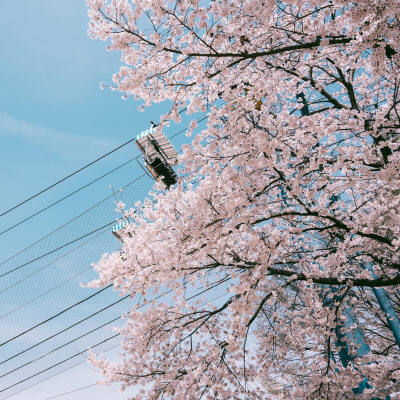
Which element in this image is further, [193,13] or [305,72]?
[305,72]

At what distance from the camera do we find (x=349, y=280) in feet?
14.9

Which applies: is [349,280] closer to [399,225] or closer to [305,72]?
[399,225]

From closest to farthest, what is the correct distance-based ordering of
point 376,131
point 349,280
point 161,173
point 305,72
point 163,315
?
point 376,131, point 349,280, point 305,72, point 163,315, point 161,173

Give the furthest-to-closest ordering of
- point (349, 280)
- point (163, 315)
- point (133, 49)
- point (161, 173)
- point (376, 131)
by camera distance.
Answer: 1. point (161, 173)
2. point (163, 315)
3. point (349, 280)
4. point (376, 131)
5. point (133, 49)

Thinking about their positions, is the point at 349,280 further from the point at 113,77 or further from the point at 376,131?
the point at 113,77

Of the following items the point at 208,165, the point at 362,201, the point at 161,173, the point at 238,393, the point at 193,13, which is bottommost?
the point at 238,393

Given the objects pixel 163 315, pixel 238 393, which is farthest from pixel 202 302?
pixel 238 393

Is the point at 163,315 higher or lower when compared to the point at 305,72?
lower

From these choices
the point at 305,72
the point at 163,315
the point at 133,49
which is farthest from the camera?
the point at 163,315

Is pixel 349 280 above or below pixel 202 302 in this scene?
below

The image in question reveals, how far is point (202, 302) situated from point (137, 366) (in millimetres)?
1748

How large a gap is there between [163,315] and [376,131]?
469 cm

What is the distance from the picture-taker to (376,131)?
4219 mm

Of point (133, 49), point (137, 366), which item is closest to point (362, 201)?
point (133, 49)
